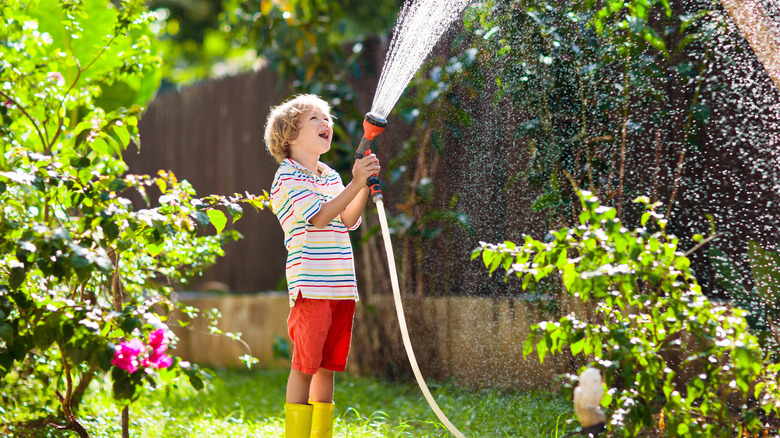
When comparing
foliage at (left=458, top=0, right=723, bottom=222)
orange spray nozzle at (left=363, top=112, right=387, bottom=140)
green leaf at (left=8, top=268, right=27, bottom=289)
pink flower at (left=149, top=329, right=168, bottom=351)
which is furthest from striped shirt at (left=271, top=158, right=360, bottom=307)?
foliage at (left=458, top=0, right=723, bottom=222)

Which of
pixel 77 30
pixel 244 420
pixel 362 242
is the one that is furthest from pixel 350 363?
pixel 77 30

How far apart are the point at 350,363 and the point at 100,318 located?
2.23m

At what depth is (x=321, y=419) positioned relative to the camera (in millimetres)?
2160

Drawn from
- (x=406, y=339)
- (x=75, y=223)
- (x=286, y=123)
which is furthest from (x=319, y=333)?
(x=75, y=223)

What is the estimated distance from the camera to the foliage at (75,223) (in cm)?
172

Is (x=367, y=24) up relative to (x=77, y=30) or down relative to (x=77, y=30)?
up

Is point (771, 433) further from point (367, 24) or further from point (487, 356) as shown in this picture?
point (367, 24)

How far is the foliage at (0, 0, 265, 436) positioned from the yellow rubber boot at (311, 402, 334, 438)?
0.41 meters

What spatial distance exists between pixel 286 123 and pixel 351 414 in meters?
1.28

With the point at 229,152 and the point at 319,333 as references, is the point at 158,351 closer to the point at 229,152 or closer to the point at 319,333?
the point at 319,333

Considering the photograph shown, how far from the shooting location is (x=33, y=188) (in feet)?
5.75

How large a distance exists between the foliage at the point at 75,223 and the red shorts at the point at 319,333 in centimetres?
30

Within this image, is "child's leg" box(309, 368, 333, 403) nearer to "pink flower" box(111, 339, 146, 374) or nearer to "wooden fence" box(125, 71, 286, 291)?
"pink flower" box(111, 339, 146, 374)

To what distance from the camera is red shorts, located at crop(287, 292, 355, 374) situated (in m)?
2.07
